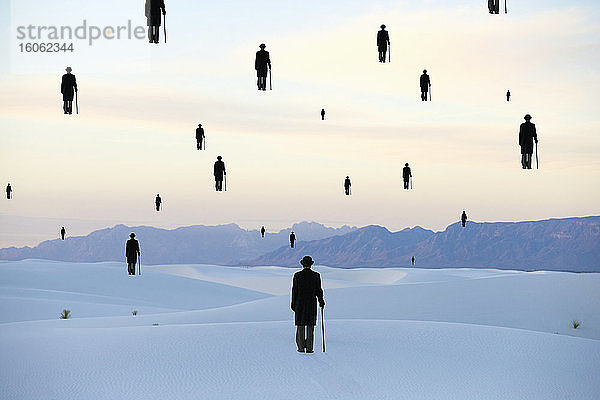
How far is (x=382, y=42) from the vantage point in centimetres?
2038

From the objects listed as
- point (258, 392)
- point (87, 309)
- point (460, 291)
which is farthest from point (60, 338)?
point (460, 291)

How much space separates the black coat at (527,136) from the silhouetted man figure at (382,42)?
394cm

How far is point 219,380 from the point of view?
38.1 ft

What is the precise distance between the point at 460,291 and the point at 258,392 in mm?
16748

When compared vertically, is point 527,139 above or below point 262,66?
below

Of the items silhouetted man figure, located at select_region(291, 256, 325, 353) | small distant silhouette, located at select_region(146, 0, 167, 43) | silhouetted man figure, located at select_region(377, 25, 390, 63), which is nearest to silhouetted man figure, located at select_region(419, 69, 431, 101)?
silhouetted man figure, located at select_region(377, 25, 390, 63)

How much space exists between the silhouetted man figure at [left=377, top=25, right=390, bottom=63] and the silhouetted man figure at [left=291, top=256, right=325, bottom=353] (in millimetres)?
9103

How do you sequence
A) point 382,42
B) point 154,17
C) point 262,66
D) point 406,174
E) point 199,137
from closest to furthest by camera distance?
point 154,17, point 262,66, point 382,42, point 199,137, point 406,174

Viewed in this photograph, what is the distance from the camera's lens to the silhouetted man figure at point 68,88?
1867 centimetres

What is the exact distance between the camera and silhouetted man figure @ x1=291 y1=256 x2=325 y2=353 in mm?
12539

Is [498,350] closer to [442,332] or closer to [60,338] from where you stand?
[442,332]

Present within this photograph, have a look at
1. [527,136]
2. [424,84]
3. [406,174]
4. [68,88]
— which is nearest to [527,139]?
[527,136]

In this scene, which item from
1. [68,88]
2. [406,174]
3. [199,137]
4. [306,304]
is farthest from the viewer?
[406,174]

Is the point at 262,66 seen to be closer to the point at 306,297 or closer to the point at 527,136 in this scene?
the point at 527,136
